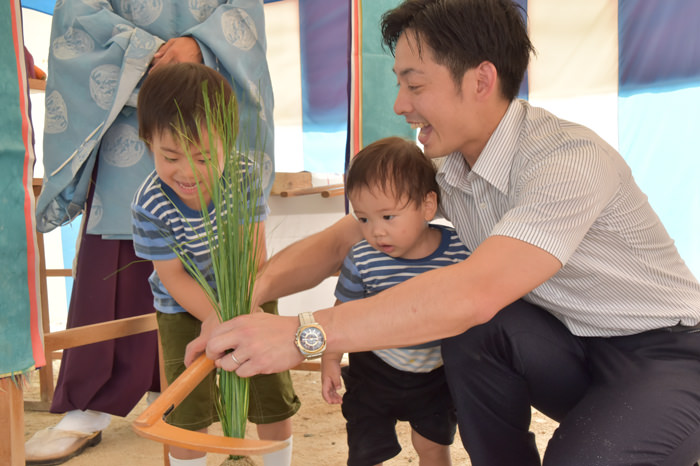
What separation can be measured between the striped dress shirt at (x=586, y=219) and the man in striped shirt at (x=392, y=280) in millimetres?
128

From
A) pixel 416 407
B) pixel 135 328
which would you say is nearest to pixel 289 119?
pixel 135 328

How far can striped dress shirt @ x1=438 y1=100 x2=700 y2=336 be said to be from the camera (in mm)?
1137

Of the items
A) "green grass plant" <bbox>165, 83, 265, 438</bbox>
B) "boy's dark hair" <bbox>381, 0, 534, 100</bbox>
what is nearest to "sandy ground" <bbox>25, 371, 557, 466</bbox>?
"green grass plant" <bbox>165, 83, 265, 438</bbox>

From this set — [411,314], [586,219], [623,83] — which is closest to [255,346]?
[411,314]

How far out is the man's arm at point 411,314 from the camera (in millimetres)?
1026

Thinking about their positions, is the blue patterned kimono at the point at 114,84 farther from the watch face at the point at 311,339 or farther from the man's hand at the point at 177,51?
the watch face at the point at 311,339

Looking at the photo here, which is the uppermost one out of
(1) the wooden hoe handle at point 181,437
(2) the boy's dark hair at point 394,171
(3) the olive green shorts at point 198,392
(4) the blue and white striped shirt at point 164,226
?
(2) the boy's dark hair at point 394,171

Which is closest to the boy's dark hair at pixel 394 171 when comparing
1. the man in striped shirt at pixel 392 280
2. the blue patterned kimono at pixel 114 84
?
the man in striped shirt at pixel 392 280

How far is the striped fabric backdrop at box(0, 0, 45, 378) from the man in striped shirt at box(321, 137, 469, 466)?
25.4 inches

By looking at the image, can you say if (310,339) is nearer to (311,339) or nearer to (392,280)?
(311,339)

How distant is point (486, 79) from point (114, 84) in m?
1.12

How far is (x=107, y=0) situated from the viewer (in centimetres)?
184

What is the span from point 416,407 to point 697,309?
2.07 ft

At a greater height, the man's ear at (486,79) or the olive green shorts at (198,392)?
the man's ear at (486,79)
